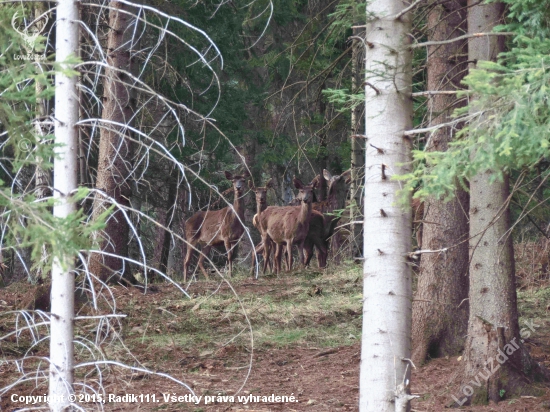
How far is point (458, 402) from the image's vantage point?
6.42 m

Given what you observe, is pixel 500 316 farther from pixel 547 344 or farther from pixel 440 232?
pixel 547 344

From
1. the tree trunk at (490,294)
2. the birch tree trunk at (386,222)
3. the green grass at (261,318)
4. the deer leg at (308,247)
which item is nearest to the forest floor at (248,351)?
the green grass at (261,318)

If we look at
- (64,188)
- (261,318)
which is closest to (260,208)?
(261,318)

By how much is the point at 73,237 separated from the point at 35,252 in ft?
0.75

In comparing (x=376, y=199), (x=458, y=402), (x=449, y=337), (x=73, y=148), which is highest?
(x=73, y=148)

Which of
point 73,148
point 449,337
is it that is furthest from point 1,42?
point 449,337

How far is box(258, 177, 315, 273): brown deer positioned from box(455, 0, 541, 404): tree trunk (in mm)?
10549

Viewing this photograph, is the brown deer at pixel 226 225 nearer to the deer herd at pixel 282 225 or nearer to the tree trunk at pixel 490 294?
the deer herd at pixel 282 225

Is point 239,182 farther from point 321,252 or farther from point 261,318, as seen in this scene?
point 261,318

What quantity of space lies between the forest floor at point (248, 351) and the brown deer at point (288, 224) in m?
4.75

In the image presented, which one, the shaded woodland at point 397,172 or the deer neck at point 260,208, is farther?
the deer neck at point 260,208

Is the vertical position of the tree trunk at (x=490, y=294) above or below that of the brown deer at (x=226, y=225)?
below

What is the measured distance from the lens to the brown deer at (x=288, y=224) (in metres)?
17.4

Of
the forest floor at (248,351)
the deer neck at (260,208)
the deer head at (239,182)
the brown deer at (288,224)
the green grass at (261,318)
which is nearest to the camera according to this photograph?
the forest floor at (248,351)
